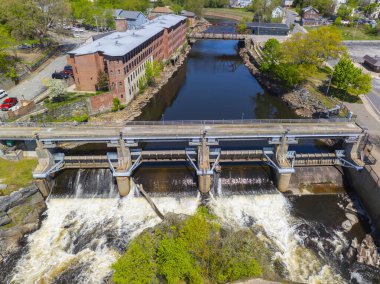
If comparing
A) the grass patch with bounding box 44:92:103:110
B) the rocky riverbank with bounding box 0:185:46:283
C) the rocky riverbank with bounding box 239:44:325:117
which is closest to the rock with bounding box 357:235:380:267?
the rocky riverbank with bounding box 239:44:325:117

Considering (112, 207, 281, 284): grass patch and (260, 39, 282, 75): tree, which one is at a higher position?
(260, 39, 282, 75): tree

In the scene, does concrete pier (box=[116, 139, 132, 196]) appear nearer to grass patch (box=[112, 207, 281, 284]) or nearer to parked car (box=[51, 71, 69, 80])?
grass patch (box=[112, 207, 281, 284])

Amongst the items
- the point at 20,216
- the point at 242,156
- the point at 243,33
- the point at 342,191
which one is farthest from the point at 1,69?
the point at 243,33

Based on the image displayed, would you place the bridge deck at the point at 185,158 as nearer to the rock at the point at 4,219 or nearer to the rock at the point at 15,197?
the rock at the point at 15,197

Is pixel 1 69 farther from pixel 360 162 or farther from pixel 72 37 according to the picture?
pixel 360 162

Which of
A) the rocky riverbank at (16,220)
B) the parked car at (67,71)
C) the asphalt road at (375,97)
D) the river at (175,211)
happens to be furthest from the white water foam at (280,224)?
the parked car at (67,71)
